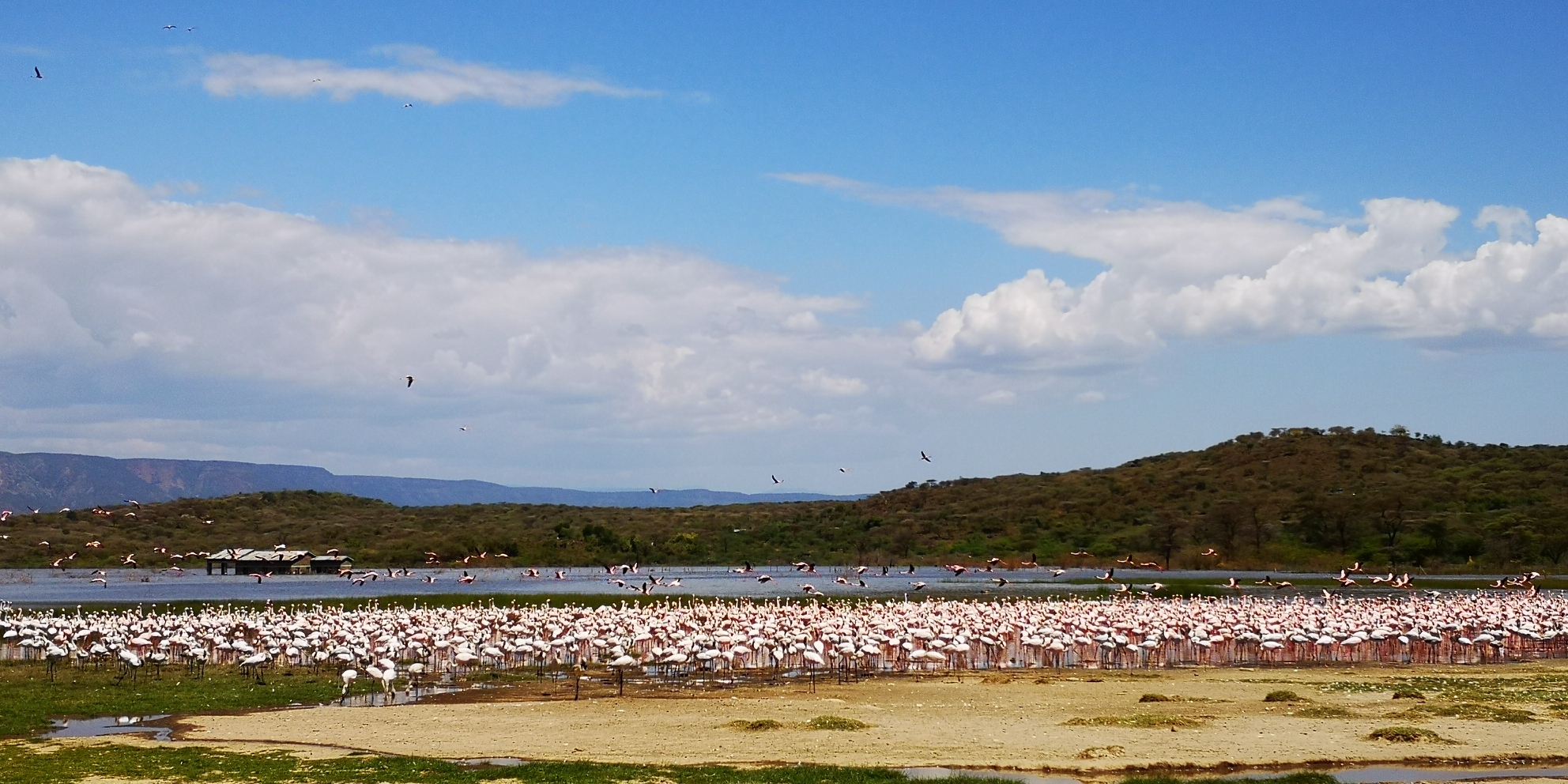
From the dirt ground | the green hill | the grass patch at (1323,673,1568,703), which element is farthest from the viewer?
the green hill

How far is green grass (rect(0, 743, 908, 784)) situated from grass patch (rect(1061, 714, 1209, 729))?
599 cm

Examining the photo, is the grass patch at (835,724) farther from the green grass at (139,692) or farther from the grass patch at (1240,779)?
the green grass at (139,692)

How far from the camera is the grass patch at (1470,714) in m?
24.5

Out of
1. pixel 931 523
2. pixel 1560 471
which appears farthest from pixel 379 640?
pixel 1560 471

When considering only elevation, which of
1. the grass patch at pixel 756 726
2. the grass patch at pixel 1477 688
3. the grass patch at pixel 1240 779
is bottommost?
the grass patch at pixel 756 726

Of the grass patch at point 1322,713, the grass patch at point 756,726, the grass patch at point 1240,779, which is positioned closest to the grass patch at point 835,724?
the grass patch at point 756,726

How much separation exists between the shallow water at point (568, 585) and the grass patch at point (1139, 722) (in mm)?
36644

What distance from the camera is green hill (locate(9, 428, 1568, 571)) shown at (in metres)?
94.6

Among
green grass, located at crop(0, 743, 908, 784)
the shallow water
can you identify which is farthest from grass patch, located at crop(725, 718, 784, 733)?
the shallow water

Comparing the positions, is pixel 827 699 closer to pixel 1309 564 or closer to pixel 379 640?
pixel 379 640

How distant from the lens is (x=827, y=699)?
29375 millimetres

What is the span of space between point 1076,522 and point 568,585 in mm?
50169

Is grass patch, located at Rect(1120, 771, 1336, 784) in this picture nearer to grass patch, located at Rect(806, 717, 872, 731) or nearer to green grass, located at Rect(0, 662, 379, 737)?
grass patch, located at Rect(806, 717, 872, 731)

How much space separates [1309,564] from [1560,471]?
32.9m
